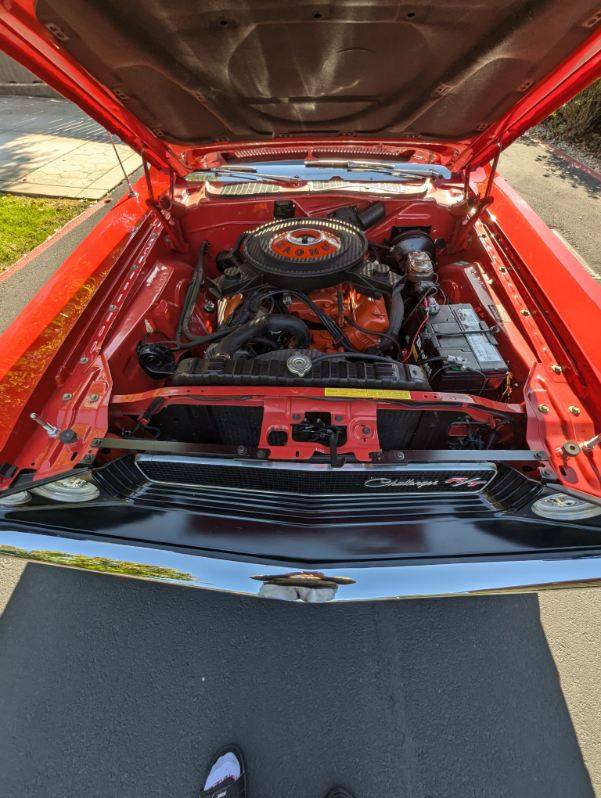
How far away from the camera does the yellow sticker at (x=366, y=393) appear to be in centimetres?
144

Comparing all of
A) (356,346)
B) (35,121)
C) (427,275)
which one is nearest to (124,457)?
(356,346)

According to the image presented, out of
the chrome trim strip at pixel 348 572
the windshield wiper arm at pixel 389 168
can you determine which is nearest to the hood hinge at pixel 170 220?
the windshield wiper arm at pixel 389 168

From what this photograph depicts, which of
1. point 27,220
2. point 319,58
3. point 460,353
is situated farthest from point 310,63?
point 27,220

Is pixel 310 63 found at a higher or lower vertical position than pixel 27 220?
lower

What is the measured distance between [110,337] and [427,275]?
1.57 m

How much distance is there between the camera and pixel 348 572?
1.32 meters

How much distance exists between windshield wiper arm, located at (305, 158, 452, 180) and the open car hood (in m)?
0.29

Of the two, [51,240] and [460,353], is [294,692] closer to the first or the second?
[460,353]

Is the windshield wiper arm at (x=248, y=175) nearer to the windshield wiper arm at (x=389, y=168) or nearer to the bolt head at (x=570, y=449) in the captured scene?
the windshield wiper arm at (x=389, y=168)

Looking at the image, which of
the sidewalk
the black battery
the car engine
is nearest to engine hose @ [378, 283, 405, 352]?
the car engine

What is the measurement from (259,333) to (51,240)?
12.4 ft

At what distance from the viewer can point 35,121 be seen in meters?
7.42

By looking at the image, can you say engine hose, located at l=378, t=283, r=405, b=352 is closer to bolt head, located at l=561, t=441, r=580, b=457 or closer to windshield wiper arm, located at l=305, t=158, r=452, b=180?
bolt head, located at l=561, t=441, r=580, b=457

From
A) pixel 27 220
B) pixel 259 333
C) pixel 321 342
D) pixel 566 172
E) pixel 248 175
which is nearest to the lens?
pixel 259 333
